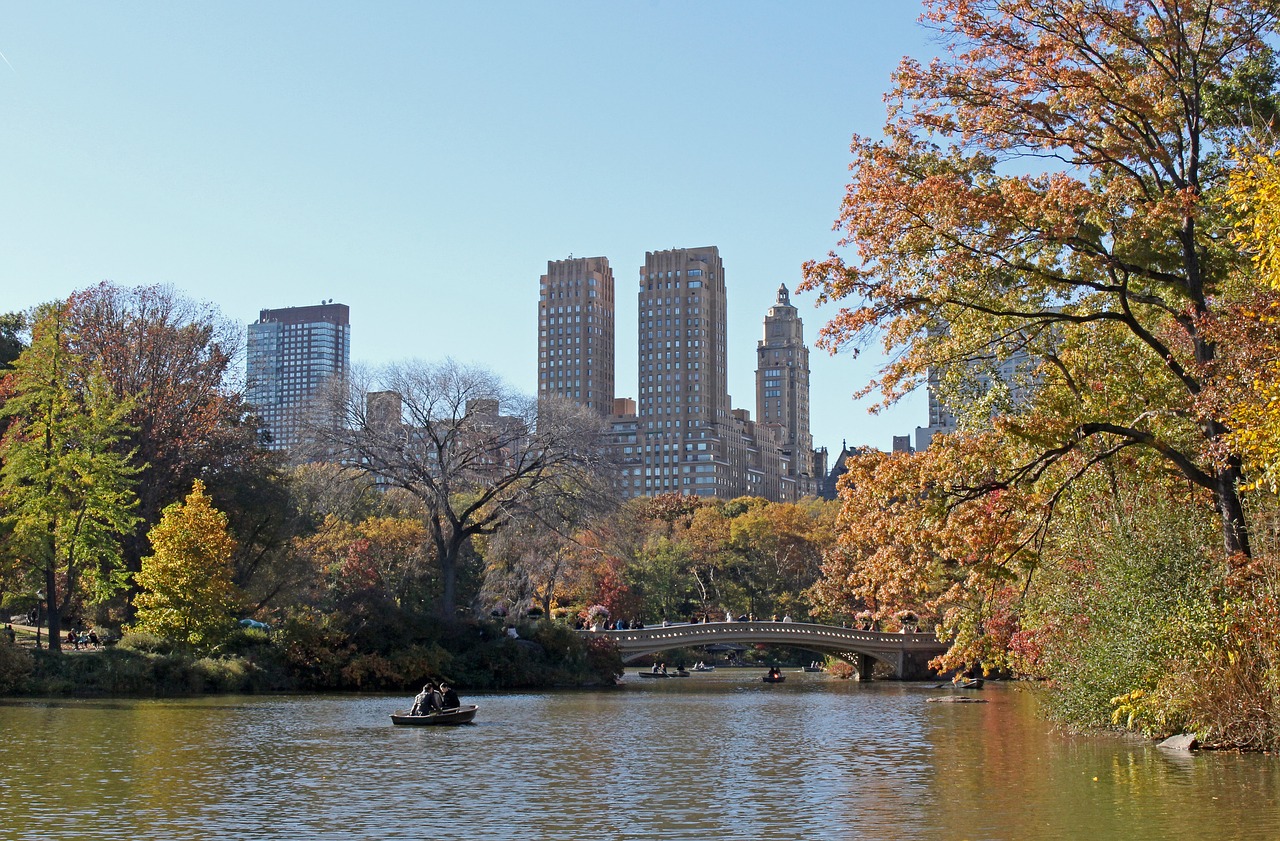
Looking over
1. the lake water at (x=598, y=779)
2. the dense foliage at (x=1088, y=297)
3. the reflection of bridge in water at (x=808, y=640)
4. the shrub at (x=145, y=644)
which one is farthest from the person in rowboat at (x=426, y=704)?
the reflection of bridge in water at (x=808, y=640)

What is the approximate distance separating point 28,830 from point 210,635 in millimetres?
34351

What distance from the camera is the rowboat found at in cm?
3391

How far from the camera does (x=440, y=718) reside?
34125 millimetres

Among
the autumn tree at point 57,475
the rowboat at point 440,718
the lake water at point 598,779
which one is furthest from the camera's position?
the autumn tree at point 57,475

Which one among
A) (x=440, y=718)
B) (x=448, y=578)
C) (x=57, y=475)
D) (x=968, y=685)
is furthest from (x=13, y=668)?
(x=968, y=685)

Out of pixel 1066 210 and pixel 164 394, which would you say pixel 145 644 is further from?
pixel 1066 210

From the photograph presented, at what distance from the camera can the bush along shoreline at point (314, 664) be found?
A: 44.8m

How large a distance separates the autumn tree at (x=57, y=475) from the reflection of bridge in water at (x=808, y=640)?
72.3ft

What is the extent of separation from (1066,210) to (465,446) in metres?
34.4

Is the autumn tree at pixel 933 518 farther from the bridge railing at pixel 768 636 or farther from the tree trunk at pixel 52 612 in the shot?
the bridge railing at pixel 768 636

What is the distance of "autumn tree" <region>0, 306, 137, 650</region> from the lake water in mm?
10615

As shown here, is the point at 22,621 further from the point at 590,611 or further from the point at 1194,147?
the point at 1194,147

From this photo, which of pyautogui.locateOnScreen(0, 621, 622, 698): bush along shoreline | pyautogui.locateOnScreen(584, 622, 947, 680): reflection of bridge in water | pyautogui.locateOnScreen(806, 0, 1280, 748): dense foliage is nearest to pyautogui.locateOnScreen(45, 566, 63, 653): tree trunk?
pyautogui.locateOnScreen(0, 621, 622, 698): bush along shoreline

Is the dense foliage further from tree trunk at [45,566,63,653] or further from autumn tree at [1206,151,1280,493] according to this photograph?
tree trunk at [45,566,63,653]
